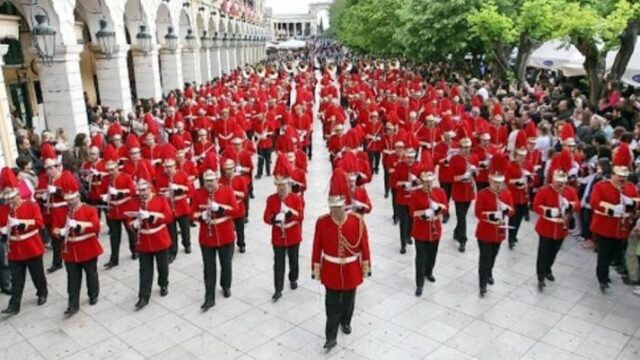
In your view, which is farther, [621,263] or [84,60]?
[84,60]

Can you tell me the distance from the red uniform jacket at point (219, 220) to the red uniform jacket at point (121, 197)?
1742 mm

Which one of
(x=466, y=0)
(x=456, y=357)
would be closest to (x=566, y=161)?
(x=456, y=357)

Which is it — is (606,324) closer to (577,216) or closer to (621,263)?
(621,263)

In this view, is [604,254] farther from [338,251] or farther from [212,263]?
[212,263]

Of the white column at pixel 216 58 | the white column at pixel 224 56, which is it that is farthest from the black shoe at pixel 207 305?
the white column at pixel 224 56

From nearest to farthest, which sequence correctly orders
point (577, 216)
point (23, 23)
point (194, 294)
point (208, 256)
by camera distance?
point (208, 256) → point (194, 294) → point (577, 216) → point (23, 23)

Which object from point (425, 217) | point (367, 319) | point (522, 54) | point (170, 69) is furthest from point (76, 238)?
point (170, 69)

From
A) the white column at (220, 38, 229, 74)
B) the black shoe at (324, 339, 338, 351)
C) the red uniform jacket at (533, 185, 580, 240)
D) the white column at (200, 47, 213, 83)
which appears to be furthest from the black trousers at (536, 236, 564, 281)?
the white column at (220, 38, 229, 74)

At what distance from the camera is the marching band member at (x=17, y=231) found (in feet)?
24.5

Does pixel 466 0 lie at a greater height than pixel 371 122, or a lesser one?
greater

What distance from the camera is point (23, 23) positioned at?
1683 centimetres

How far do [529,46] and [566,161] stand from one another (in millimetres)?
11203

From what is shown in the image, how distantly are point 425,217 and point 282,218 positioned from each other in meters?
1.98

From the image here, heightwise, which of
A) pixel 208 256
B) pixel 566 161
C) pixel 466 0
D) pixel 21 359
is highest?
pixel 466 0
